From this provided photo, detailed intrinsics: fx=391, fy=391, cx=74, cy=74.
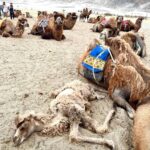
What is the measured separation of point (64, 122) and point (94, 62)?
235cm

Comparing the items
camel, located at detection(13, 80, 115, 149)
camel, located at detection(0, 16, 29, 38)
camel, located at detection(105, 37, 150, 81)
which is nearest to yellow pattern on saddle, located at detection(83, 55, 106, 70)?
camel, located at detection(105, 37, 150, 81)

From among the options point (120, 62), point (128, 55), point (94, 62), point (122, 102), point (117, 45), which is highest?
point (117, 45)

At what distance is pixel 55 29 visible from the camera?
14.5 m

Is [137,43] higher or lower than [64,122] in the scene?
higher

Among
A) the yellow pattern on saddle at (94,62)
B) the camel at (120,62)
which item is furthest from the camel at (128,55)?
the yellow pattern on saddle at (94,62)

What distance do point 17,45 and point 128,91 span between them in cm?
688

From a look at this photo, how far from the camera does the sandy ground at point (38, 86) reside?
16.1 ft

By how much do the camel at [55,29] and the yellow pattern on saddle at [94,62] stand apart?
7031 millimetres

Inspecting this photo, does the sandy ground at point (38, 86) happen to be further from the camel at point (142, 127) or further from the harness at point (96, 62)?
the harness at point (96, 62)

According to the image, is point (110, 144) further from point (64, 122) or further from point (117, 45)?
point (117, 45)

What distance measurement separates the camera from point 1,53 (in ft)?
34.9

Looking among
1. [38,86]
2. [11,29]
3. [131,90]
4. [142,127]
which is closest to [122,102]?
[131,90]

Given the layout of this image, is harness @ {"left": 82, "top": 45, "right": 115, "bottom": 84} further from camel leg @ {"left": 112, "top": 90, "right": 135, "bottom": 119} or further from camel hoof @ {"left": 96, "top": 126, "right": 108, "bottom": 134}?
camel hoof @ {"left": 96, "top": 126, "right": 108, "bottom": 134}

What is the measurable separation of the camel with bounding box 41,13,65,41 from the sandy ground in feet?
4.69
